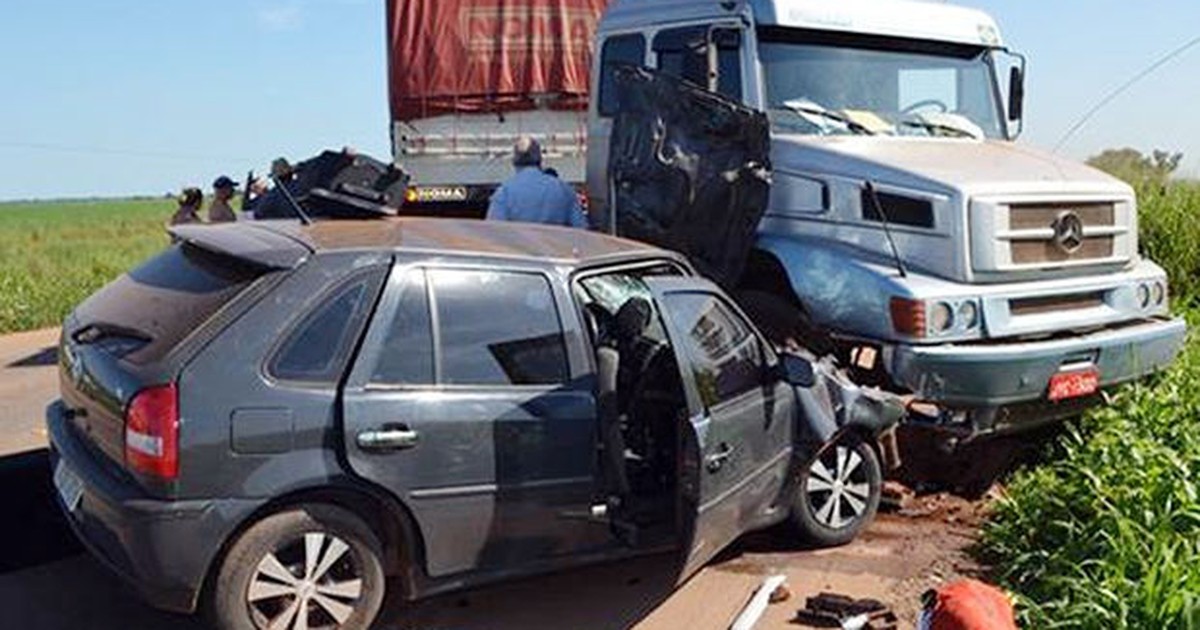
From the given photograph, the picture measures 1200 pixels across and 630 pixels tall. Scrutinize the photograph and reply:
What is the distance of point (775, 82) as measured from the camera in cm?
700

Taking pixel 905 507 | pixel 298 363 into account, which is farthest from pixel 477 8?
pixel 298 363

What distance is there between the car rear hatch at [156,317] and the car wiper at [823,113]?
370 centimetres

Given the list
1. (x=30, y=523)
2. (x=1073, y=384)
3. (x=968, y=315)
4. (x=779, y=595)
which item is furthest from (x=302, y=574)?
(x=1073, y=384)

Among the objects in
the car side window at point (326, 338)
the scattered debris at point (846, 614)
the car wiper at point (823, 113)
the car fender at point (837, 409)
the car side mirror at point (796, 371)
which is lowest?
the scattered debris at point (846, 614)

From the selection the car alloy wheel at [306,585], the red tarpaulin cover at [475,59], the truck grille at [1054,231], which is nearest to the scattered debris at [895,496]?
the truck grille at [1054,231]

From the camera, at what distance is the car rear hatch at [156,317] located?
392 cm

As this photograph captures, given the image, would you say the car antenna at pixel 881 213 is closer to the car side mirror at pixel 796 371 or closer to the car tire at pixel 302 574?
the car side mirror at pixel 796 371

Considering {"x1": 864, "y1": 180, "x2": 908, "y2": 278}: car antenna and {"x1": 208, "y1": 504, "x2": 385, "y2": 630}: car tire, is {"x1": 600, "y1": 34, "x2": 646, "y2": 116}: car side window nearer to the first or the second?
{"x1": 864, "y1": 180, "x2": 908, "y2": 278}: car antenna

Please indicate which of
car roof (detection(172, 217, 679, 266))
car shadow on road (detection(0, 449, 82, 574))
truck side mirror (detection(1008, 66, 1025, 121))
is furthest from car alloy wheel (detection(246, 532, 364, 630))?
truck side mirror (detection(1008, 66, 1025, 121))

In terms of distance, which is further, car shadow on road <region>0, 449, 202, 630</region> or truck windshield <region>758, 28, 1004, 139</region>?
truck windshield <region>758, 28, 1004, 139</region>

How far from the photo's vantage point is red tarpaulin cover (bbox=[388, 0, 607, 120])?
34.6ft

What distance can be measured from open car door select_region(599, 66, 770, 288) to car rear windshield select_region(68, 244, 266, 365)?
10.6ft

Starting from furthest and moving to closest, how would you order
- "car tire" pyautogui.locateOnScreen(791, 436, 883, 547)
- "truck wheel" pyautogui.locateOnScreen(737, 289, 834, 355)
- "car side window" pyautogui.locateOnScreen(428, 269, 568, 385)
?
"truck wheel" pyautogui.locateOnScreen(737, 289, 834, 355), "car tire" pyautogui.locateOnScreen(791, 436, 883, 547), "car side window" pyautogui.locateOnScreen(428, 269, 568, 385)

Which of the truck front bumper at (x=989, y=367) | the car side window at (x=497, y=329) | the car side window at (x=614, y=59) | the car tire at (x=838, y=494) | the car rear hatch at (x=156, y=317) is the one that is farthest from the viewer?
the car side window at (x=614, y=59)
